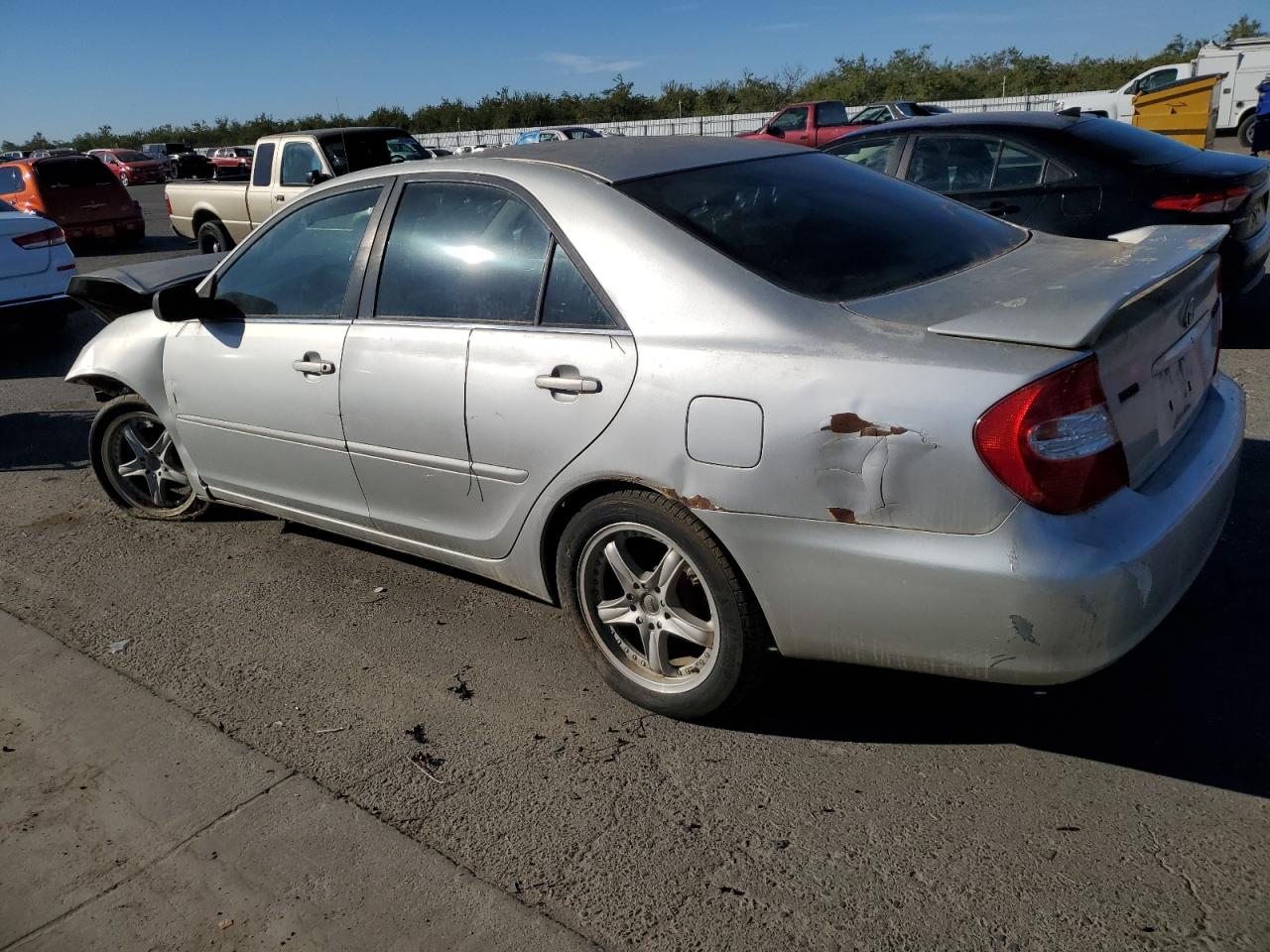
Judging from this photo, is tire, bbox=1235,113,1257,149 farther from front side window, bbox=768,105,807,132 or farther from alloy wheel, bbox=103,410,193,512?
alloy wheel, bbox=103,410,193,512

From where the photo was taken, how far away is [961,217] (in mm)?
3605

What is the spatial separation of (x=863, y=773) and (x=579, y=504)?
1.13 meters

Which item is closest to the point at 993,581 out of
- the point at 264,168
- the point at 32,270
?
the point at 32,270

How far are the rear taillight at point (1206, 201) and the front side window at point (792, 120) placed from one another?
1943 centimetres

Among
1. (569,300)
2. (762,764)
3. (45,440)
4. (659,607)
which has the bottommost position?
(45,440)

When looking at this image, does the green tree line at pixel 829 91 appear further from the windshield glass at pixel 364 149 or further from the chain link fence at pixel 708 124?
the windshield glass at pixel 364 149

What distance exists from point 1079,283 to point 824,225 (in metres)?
0.79

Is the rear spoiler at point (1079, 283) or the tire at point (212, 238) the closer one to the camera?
the rear spoiler at point (1079, 283)

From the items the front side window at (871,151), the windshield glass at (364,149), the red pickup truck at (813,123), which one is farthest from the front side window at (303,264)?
the red pickup truck at (813,123)

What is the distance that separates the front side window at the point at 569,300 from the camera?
10.1 feet

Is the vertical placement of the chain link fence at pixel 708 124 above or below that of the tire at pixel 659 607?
below

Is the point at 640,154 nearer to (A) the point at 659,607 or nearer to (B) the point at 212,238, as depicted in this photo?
(A) the point at 659,607

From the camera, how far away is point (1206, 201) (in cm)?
632

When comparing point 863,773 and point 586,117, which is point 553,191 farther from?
point 586,117
